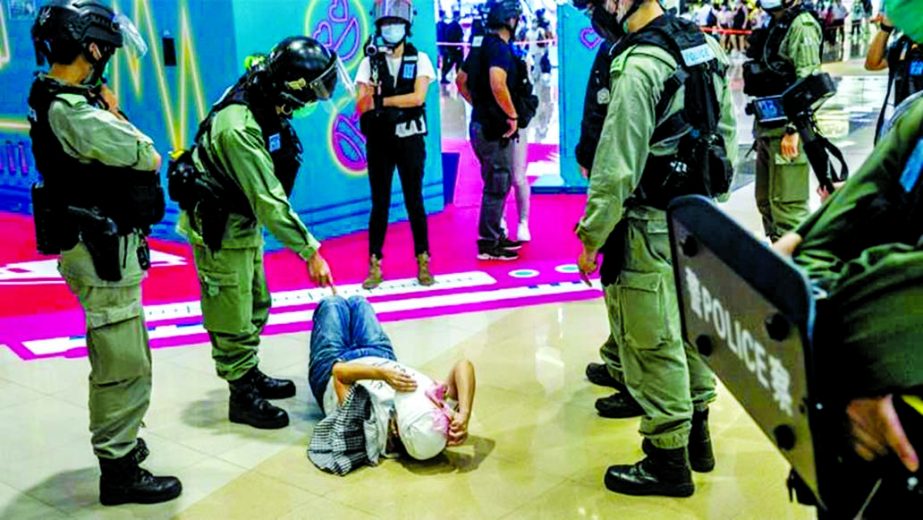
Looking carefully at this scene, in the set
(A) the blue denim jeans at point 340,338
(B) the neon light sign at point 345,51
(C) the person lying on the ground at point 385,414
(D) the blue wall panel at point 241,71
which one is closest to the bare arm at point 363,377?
(C) the person lying on the ground at point 385,414

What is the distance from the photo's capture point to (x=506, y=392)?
416 centimetres

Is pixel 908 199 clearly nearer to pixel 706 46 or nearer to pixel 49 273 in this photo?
pixel 706 46

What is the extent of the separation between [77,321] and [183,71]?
207cm

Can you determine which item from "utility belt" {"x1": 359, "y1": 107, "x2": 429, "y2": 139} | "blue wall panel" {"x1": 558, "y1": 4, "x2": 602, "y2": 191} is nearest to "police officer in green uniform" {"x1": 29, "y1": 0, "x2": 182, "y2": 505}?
"utility belt" {"x1": 359, "y1": 107, "x2": 429, "y2": 139}

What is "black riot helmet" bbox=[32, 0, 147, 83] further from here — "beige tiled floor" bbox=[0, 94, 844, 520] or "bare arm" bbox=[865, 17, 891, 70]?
"bare arm" bbox=[865, 17, 891, 70]

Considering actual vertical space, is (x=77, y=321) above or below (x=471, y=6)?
below

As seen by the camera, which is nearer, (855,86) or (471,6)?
Result: (471,6)

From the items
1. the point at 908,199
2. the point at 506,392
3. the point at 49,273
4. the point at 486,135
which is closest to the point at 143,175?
the point at 506,392

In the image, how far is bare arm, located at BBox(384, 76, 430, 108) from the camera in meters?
5.67

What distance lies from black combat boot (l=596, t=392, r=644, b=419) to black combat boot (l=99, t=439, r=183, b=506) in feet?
5.26

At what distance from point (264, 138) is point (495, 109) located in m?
2.64

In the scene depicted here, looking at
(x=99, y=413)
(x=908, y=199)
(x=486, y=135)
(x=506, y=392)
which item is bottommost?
(x=506, y=392)

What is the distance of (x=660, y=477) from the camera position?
3.19m

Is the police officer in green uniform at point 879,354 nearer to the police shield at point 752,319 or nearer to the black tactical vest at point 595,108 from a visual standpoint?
the police shield at point 752,319
